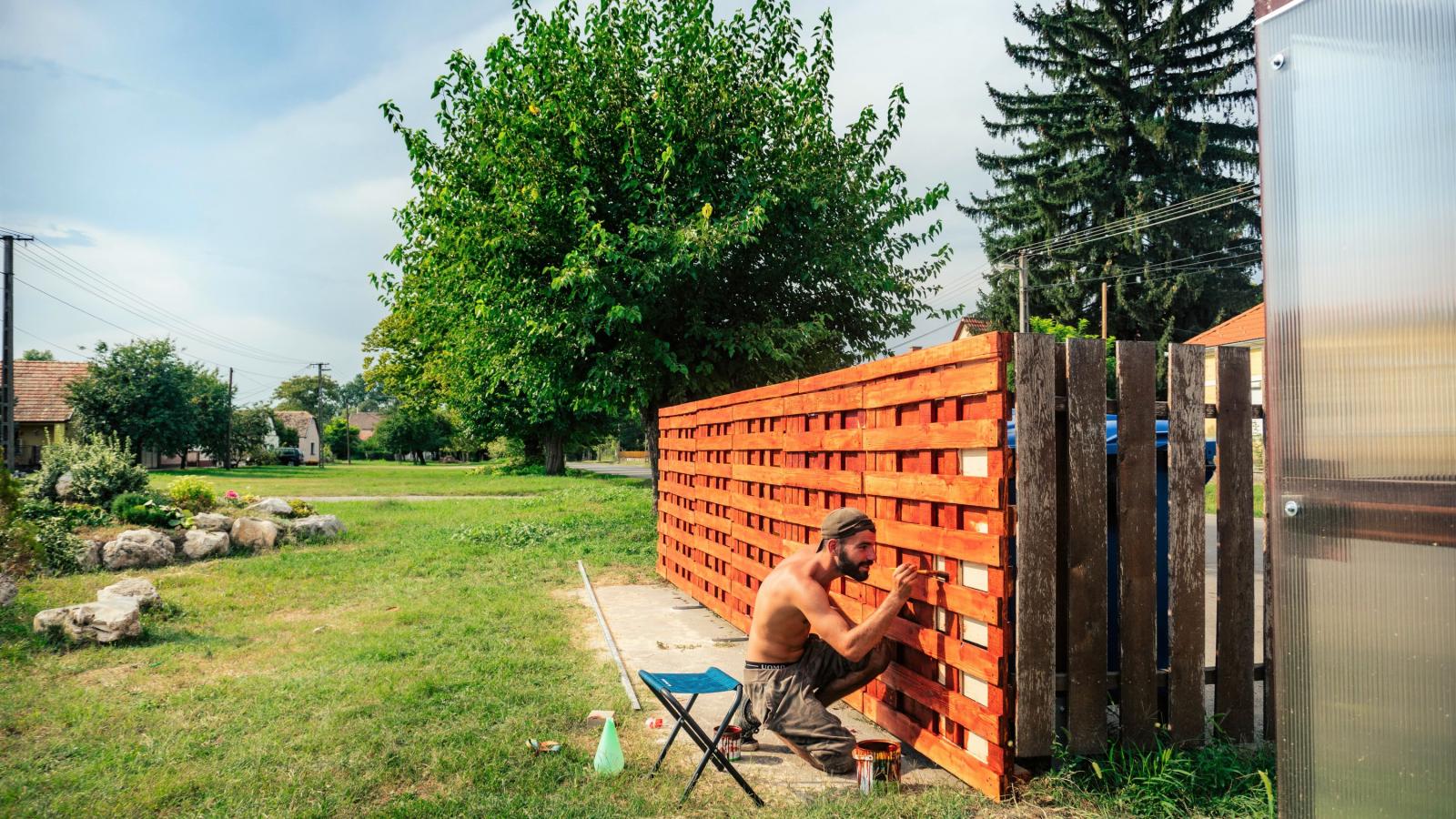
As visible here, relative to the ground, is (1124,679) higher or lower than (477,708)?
higher

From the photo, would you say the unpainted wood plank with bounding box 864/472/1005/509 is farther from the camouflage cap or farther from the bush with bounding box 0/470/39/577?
the bush with bounding box 0/470/39/577

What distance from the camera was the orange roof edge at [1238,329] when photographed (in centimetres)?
3500

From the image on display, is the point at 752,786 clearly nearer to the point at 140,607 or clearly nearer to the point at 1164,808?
the point at 1164,808

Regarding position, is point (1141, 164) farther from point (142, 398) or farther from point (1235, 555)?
point (142, 398)

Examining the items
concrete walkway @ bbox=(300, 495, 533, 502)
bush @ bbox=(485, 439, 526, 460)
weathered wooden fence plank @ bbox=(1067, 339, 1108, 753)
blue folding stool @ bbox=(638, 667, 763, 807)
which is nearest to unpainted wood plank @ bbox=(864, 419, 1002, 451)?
weathered wooden fence plank @ bbox=(1067, 339, 1108, 753)

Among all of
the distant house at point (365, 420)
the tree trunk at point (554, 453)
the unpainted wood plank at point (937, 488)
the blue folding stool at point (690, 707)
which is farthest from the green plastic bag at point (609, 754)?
the distant house at point (365, 420)

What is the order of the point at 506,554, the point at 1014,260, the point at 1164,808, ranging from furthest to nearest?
the point at 1014,260 < the point at 506,554 < the point at 1164,808

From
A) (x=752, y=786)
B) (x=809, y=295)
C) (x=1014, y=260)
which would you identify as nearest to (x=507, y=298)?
(x=809, y=295)

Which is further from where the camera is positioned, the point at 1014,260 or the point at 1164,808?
the point at 1014,260

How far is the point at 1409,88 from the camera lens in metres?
2.47

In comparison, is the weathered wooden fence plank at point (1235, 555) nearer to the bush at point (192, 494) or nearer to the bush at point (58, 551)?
the bush at point (58, 551)

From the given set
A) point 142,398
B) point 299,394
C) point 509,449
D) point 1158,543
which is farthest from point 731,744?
point 299,394

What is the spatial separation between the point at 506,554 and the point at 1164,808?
36.3ft

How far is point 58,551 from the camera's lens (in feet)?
39.0
